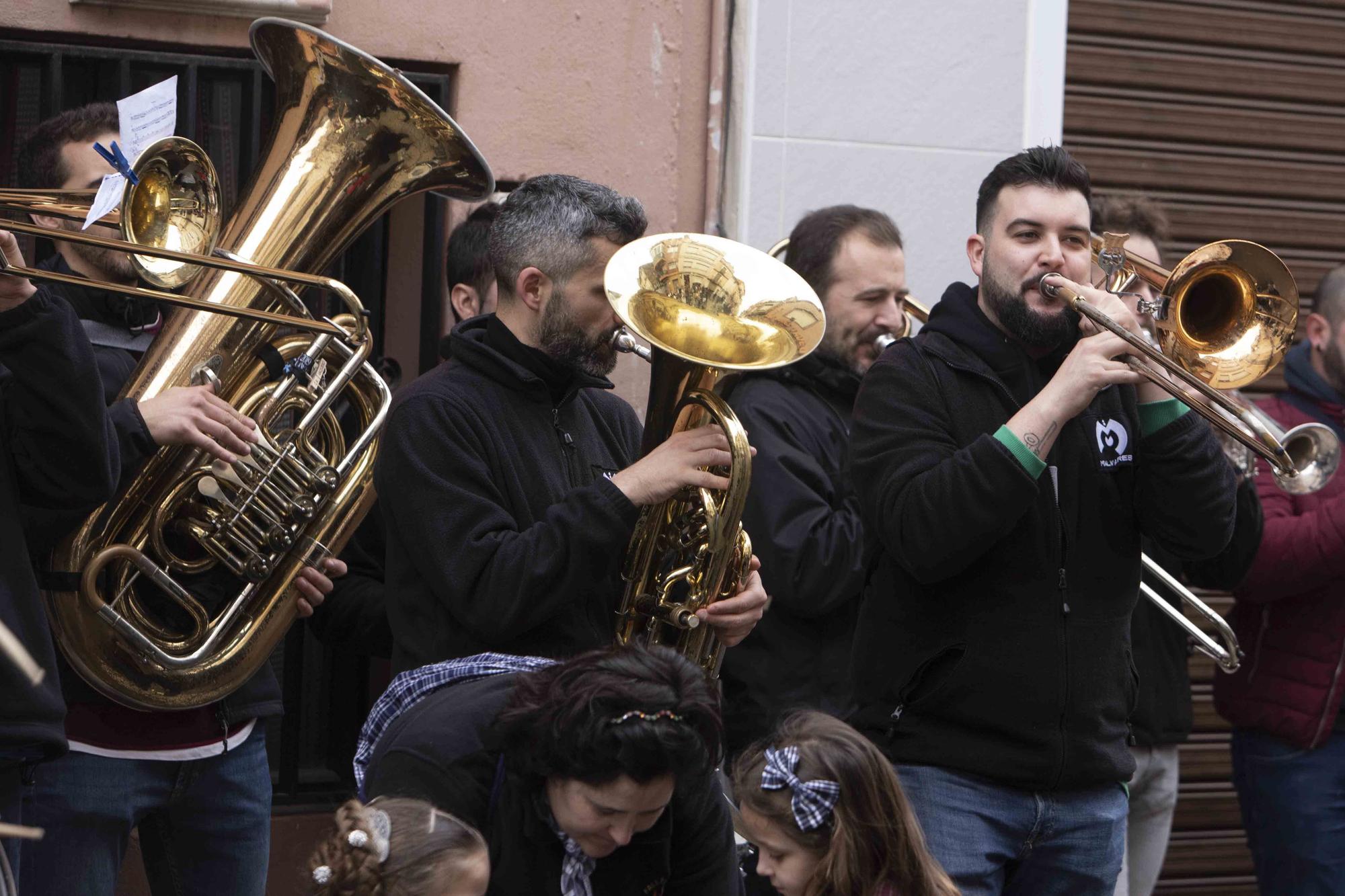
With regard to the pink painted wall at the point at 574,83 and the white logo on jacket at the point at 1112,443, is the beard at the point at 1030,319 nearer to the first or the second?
the white logo on jacket at the point at 1112,443

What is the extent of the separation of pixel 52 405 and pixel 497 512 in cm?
80

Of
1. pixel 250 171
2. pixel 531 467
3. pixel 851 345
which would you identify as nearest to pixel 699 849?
pixel 531 467

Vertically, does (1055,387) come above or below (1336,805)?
above

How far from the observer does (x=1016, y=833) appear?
10.6 feet

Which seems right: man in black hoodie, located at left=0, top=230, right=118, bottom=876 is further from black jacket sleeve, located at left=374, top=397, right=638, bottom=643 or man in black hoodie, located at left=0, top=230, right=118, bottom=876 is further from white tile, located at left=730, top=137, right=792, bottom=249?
white tile, located at left=730, top=137, right=792, bottom=249

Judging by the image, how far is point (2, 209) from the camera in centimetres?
289

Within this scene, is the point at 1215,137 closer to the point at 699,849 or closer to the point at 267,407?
the point at 267,407

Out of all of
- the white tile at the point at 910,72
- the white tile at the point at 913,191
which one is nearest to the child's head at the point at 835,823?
the white tile at the point at 913,191

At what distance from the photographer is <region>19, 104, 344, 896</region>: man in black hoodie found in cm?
327

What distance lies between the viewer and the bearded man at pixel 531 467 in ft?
10.0

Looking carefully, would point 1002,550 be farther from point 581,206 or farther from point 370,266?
point 370,266

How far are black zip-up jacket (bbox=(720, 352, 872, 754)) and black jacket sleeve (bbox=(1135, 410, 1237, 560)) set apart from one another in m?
0.62

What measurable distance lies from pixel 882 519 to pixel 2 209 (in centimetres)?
169

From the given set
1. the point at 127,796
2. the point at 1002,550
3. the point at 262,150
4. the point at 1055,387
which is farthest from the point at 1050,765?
the point at 262,150
